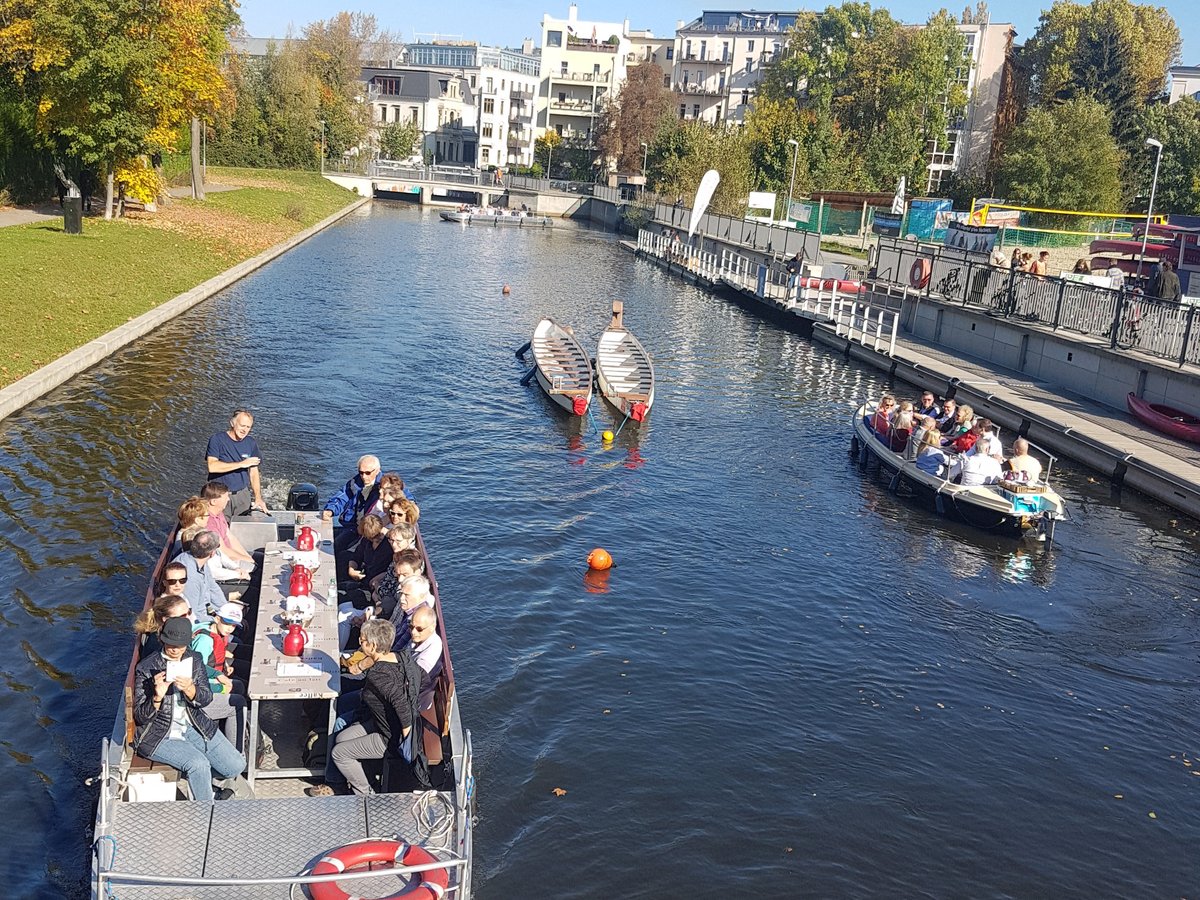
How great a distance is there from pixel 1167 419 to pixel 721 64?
4613 inches

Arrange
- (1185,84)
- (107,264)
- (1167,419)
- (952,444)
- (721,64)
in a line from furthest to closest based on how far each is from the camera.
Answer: (721,64)
(1185,84)
(107,264)
(1167,419)
(952,444)

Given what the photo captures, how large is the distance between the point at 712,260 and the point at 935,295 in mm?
21456

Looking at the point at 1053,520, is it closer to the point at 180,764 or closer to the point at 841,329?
the point at 180,764

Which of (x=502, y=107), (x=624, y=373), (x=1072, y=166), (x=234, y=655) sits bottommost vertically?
(x=234, y=655)

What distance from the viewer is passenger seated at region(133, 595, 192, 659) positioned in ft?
34.1

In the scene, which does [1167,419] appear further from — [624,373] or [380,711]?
[380,711]

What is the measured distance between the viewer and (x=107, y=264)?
40000 millimetres

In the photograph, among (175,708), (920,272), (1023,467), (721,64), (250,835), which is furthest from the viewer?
(721,64)

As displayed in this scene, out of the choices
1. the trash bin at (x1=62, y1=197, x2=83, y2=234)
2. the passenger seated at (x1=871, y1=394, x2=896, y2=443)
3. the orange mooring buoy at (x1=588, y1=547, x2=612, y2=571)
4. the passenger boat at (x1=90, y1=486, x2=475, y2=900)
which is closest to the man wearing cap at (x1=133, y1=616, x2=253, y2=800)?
the passenger boat at (x1=90, y1=486, x2=475, y2=900)

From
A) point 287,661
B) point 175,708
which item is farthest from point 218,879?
point 287,661

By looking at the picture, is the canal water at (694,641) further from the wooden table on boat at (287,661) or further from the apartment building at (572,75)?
the apartment building at (572,75)

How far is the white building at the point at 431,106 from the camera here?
14738cm

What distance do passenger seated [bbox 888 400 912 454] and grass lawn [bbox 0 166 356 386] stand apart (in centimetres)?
1873

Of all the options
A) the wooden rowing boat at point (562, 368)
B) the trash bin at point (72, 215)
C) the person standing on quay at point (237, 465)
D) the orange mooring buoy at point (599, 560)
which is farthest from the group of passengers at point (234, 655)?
the trash bin at point (72, 215)
